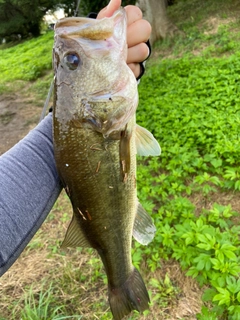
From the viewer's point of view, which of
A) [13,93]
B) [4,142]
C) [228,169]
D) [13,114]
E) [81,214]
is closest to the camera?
[81,214]

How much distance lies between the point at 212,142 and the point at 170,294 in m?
1.97

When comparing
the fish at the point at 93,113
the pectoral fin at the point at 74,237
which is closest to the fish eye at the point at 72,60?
the fish at the point at 93,113

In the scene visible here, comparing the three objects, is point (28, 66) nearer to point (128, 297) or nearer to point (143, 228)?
point (143, 228)

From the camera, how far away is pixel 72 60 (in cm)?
139

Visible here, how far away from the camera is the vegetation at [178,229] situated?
2.55 m

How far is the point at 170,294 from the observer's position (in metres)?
2.64

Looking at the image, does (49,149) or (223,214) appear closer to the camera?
(49,149)

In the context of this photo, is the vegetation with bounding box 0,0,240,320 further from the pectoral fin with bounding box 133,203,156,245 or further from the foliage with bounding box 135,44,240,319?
the pectoral fin with bounding box 133,203,156,245

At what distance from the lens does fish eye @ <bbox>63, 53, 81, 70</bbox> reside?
54.5 inches

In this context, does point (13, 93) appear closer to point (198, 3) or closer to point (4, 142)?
point (4, 142)

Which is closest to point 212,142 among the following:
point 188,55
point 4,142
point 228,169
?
point 228,169

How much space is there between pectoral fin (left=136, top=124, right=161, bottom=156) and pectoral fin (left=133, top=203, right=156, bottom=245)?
0.38m

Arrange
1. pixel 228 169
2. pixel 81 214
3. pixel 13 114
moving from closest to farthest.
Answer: pixel 81 214
pixel 228 169
pixel 13 114

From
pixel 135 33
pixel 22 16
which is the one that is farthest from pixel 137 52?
pixel 22 16
